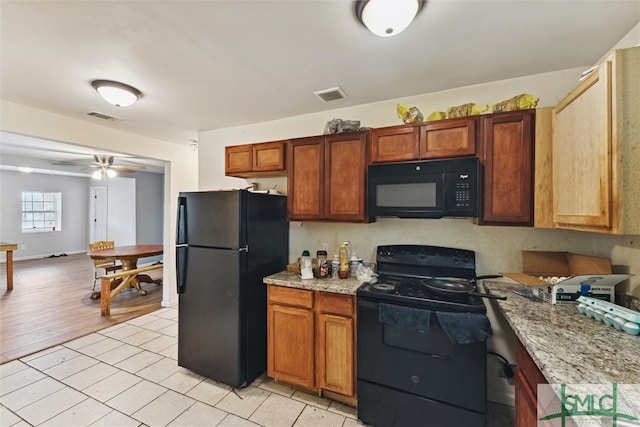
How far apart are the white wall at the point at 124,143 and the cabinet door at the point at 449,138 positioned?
12.6 ft

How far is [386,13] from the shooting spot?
51.2 inches

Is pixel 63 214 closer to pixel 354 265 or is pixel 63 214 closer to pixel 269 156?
pixel 269 156

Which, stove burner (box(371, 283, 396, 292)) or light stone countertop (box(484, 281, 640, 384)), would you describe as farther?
stove burner (box(371, 283, 396, 292))

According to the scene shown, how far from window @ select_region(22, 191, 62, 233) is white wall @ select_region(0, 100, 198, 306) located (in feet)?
20.0

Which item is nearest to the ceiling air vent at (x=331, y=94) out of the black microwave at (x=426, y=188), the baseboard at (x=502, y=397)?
the black microwave at (x=426, y=188)

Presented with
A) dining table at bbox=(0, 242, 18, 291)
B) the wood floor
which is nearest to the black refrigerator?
the wood floor

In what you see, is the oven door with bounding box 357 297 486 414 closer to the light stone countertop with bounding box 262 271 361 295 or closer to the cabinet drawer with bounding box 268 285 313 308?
the light stone countertop with bounding box 262 271 361 295

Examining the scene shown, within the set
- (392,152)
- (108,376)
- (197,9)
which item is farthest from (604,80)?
(108,376)

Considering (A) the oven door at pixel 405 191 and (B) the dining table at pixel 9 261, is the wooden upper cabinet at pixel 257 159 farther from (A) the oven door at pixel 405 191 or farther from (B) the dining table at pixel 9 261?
(B) the dining table at pixel 9 261

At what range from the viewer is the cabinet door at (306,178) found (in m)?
2.35

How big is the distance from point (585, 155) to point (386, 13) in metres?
1.24

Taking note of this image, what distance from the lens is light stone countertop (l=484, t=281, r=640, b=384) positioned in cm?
90

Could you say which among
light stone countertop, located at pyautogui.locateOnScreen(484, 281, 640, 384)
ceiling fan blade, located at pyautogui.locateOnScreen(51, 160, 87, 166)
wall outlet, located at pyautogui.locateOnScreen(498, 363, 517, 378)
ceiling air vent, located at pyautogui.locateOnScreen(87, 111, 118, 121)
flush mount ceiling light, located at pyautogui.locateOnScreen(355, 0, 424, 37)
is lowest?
wall outlet, located at pyautogui.locateOnScreen(498, 363, 517, 378)

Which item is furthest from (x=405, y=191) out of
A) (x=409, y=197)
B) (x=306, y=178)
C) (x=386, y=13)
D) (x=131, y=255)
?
(x=131, y=255)
